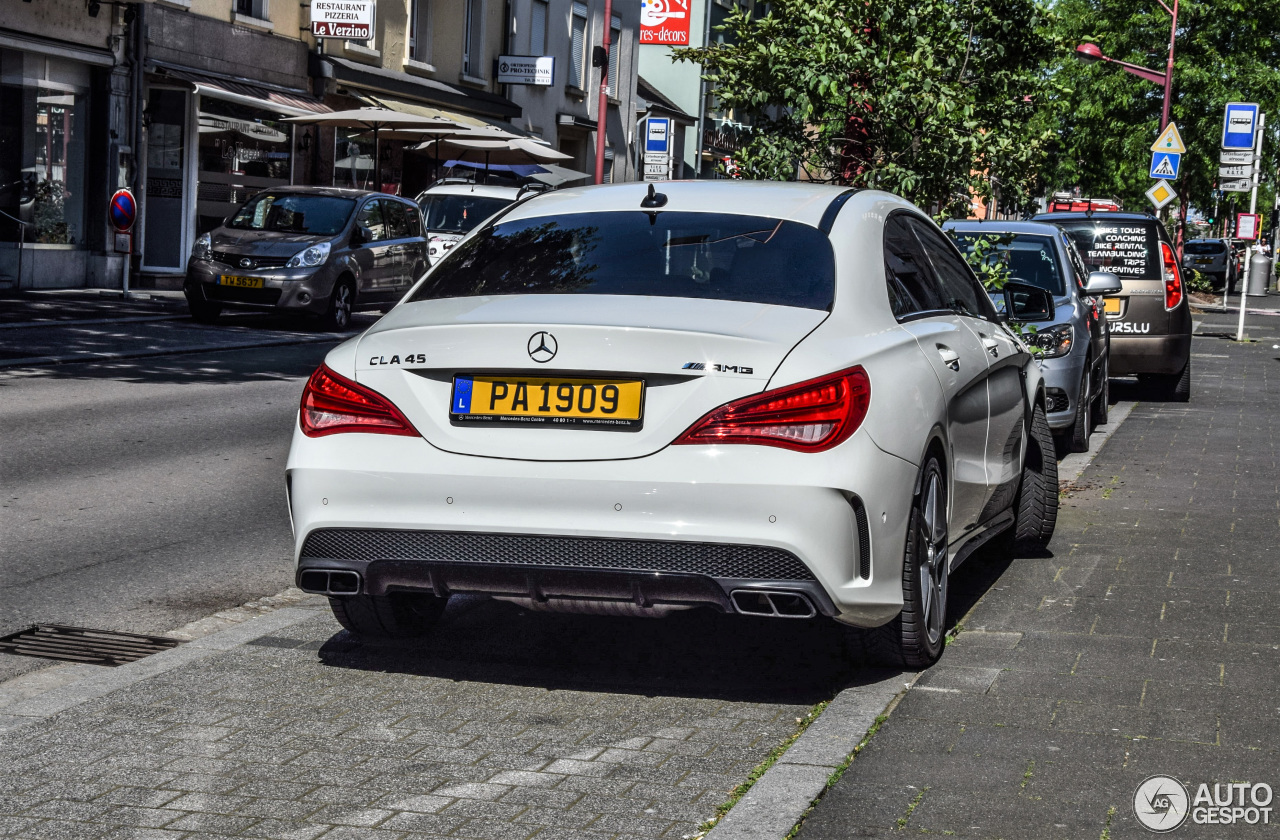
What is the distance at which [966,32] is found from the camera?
1155 cm

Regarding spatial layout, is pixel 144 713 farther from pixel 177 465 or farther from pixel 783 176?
pixel 783 176

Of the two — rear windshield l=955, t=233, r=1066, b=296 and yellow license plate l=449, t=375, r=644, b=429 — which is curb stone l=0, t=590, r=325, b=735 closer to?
yellow license plate l=449, t=375, r=644, b=429

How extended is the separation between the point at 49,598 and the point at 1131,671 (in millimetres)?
3845

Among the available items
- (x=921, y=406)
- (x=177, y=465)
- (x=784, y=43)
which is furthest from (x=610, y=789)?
(x=784, y=43)

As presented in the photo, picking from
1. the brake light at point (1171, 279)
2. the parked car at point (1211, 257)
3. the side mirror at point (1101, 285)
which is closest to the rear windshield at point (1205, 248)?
the parked car at point (1211, 257)

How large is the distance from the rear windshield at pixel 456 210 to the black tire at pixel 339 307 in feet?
13.2

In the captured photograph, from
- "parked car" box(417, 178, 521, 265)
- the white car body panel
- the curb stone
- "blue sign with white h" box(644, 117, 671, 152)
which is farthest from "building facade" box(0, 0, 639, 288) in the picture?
the white car body panel

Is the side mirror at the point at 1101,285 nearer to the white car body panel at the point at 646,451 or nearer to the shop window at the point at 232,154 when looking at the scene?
the white car body panel at the point at 646,451

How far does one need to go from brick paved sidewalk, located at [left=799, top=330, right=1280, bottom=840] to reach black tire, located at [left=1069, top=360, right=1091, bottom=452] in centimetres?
227

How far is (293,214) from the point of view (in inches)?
817

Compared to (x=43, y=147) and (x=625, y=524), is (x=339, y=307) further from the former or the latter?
(x=625, y=524)

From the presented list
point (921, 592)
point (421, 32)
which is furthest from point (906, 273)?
point (421, 32)

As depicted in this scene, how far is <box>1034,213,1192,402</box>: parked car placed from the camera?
15188 mm

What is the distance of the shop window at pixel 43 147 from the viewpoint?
22781mm
